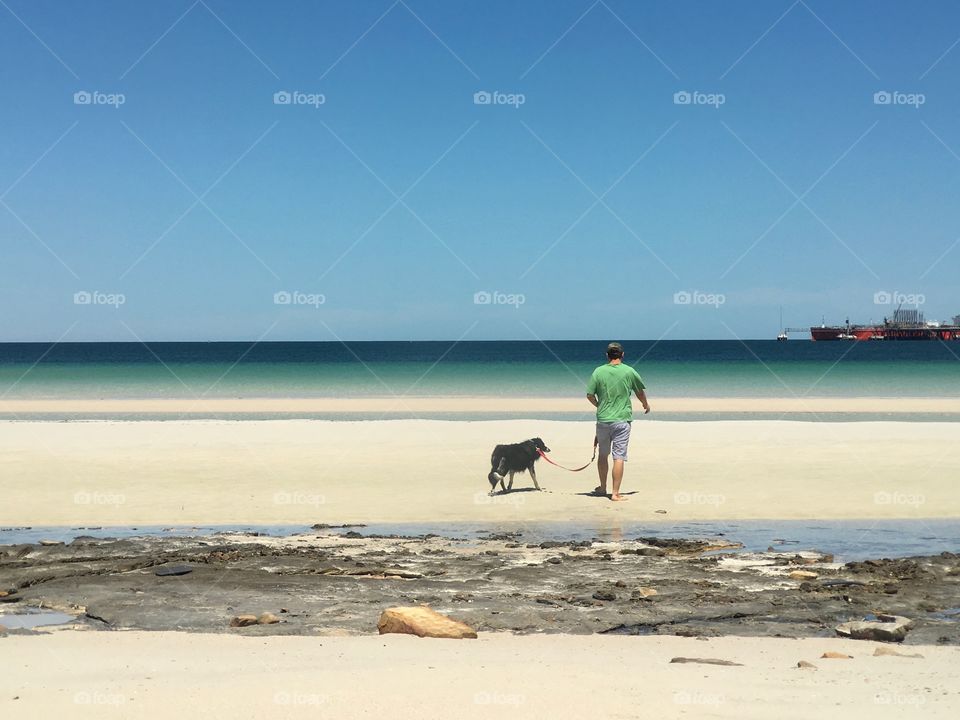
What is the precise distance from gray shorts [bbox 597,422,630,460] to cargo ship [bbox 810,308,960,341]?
154675mm

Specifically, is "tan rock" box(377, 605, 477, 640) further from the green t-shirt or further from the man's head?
the man's head

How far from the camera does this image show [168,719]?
4.43m

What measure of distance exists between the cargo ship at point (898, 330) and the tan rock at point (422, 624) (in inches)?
6358

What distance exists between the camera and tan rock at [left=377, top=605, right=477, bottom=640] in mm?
6066

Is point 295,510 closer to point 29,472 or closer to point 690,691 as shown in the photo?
point 29,472

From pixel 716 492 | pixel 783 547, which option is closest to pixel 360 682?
pixel 783 547

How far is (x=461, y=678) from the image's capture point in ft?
16.7

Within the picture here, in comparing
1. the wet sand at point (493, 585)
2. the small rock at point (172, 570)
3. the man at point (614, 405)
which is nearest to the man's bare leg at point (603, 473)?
the man at point (614, 405)

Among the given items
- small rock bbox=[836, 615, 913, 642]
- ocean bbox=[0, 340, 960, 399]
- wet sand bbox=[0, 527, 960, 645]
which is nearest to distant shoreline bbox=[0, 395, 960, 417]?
ocean bbox=[0, 340, 960, 399]

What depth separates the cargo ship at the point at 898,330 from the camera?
154750 millimetres

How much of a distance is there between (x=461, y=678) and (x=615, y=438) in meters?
7.91

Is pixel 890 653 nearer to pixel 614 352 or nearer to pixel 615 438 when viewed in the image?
pixel 615 438

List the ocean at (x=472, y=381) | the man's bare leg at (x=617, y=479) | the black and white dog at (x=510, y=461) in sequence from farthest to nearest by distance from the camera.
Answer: the ocean at (x=472, y=381), the black and white dog at (x=510, y=461), the man's bare leg at (x=617, y=479)

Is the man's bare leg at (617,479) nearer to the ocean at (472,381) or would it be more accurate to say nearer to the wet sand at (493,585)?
the wet sand at (493,585)
